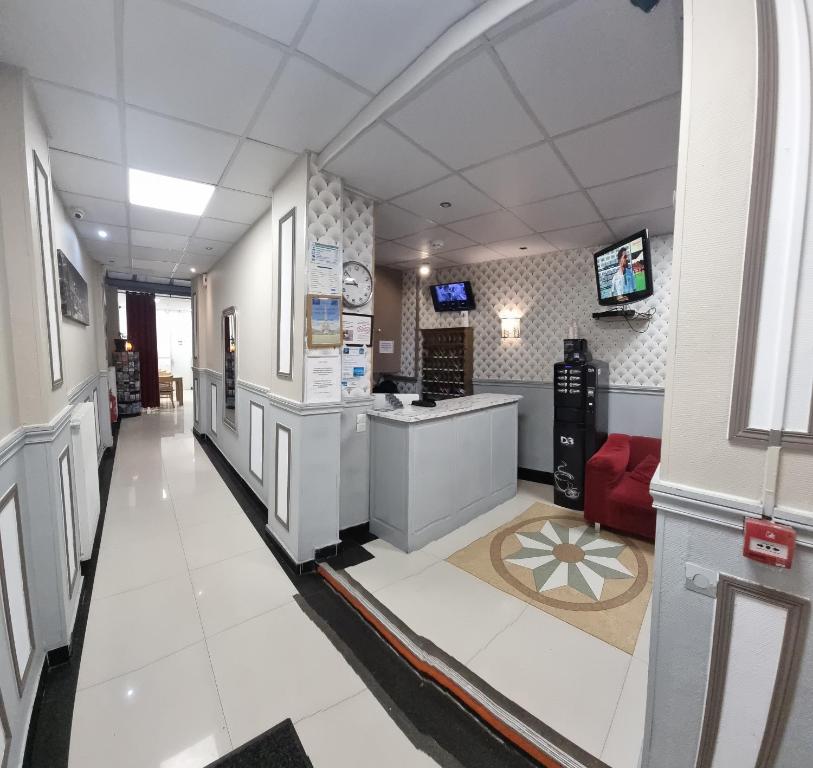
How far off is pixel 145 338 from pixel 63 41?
31.8ft

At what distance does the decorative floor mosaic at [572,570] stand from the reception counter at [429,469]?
14.0 inches

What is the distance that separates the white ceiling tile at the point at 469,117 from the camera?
5.70 ft

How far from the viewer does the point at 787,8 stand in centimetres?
87

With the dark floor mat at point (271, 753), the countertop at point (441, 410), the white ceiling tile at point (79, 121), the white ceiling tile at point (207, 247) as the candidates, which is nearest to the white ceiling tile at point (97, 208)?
the white ceiling tile at point (207, 247)

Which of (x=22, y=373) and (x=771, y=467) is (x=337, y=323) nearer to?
(x=22, y=373)

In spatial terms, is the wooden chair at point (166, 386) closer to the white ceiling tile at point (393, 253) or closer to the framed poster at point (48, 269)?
the white ceiling tile at point (393, 253)

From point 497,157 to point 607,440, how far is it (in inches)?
128

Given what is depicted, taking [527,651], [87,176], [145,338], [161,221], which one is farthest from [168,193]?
[145,338]

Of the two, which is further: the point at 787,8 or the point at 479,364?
the point at 479,364

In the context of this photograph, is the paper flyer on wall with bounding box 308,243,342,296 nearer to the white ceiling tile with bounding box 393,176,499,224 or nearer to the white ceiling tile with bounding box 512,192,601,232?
the white ceiling tile with bounding box 393,176,499,224

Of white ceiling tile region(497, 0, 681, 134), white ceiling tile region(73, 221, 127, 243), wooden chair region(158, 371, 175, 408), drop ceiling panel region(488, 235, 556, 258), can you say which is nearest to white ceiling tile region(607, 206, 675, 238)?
drop ceiling panel region(488, 235, 556, 258)

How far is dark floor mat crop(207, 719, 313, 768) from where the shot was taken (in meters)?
1.44

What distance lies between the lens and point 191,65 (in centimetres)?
172

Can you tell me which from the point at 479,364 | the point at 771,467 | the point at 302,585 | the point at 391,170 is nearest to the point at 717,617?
the point at 771,467
